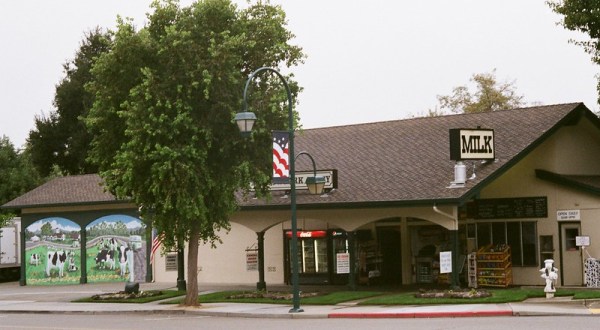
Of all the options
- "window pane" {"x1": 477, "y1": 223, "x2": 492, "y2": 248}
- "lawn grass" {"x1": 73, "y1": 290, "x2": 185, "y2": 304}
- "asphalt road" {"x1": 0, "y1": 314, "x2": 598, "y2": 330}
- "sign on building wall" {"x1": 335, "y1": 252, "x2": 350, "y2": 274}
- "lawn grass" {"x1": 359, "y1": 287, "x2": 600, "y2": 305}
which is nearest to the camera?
"asphalt road" {"x1": 0, "y1": 314, "x2": 598, "y2": 330}

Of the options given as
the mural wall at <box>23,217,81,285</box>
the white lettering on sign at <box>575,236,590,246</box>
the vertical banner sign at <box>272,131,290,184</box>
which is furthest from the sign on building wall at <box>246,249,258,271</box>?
the white lettering on sign at <box>575,236,590,246</box>

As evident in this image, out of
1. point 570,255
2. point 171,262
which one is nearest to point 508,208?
point 570,255

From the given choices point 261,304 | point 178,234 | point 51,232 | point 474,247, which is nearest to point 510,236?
point 474,247

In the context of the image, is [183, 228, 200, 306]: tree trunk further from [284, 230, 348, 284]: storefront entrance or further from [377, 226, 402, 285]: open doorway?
[377, 226, 402, 285]: open doorway

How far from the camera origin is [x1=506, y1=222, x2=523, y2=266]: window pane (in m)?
33.4

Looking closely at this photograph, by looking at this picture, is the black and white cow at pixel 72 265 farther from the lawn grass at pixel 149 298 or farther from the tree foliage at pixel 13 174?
the tree foliage at pixel 13 174

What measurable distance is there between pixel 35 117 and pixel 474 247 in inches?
1802

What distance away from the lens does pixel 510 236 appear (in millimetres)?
33594

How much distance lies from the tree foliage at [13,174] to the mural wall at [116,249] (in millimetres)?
22775

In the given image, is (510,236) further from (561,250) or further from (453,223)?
(453,223)

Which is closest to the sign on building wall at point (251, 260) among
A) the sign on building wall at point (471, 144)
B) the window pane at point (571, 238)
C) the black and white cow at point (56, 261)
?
the black and white cow at point (56, 261)

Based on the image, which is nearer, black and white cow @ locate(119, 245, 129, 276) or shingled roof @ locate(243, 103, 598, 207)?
shingled roof @ locate(243, 103, 598, 207)

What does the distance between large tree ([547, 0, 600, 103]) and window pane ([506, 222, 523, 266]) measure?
20.5 feet

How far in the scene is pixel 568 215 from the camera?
32344 mm
